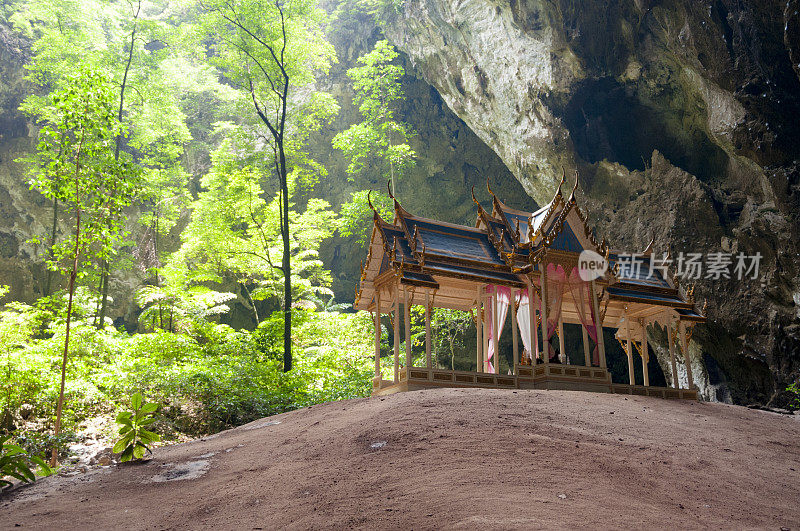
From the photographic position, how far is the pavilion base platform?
483 inches

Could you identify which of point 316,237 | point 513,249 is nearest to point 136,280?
point 316,237

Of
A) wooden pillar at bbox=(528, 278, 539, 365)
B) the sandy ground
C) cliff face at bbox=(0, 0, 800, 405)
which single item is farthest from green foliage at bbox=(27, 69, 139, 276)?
cliff face at bbox=(0, 0, 800, 405)

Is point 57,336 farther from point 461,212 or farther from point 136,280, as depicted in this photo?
point 461,212

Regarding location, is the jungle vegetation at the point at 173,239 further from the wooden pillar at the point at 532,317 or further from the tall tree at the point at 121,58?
the wooden pillar at the point at 532,317

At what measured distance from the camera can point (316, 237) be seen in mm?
25953

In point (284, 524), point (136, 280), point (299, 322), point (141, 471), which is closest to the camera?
point (284, 524)

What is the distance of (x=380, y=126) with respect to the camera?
31609 millimetres

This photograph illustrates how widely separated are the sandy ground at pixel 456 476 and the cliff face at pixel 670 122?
9261mm

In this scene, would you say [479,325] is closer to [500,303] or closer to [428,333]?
[500,303]

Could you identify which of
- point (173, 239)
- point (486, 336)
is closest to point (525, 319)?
point (486, 336)

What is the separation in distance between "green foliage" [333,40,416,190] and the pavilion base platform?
18.5 m

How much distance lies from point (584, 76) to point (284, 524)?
70.2 ft

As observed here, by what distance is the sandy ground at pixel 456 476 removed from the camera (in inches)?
212

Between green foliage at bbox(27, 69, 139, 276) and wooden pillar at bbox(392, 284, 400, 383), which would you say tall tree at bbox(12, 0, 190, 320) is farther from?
wooden pillar at bbox(392, 284, 400, 383)
